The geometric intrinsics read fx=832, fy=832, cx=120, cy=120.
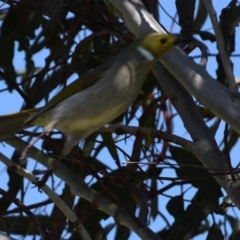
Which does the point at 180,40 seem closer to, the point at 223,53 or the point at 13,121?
the point at 223,53

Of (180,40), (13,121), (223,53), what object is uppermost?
(13,121)

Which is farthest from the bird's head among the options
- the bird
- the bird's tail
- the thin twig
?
the bird's tail

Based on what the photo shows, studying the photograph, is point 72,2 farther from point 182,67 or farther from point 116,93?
point 182,67

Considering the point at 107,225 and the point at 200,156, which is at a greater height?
the point at 107,225

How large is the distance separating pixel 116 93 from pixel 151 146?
3.18ft

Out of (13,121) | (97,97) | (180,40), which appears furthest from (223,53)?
(13,121)

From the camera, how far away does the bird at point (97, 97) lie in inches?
109

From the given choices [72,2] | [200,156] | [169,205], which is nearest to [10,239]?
[200,156]

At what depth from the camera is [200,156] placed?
8.32 ft

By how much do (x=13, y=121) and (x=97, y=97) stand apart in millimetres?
336

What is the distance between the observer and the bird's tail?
9.55ft

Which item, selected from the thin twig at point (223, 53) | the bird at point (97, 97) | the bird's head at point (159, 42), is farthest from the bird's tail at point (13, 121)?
the thin twig at point (223, 53)

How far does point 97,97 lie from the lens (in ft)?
9.21

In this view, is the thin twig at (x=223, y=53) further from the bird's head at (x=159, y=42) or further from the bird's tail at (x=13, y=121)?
the bird's tail at (x=13, y=121)
